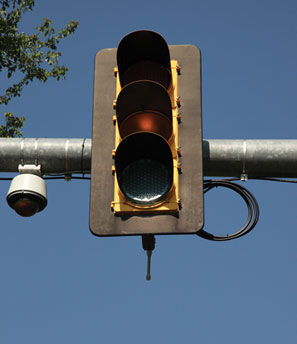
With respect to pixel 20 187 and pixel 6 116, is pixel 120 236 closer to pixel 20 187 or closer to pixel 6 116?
pixel 20 187

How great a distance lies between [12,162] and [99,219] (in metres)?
0.86

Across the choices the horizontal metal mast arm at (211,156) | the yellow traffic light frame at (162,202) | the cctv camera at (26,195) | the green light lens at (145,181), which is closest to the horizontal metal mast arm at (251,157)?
the horizontal metal mast arm at (211,156)

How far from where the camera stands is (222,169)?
461 centimetres

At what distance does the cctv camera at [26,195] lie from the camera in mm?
4730

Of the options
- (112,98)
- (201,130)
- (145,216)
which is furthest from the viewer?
(112,98)

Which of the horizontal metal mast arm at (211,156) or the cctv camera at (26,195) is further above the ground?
the horizontal metal mast arm at (211,156)

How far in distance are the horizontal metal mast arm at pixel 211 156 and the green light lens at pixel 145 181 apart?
1.59ft

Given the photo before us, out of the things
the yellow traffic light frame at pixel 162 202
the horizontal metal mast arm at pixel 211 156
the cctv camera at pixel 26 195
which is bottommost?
the yellow traffic light frame at pixel 162 202

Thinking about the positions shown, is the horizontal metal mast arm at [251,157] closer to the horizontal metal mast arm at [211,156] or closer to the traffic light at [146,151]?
the horizontal metal mast arm at [211,156]

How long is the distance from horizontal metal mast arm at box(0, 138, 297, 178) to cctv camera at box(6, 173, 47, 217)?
95mm

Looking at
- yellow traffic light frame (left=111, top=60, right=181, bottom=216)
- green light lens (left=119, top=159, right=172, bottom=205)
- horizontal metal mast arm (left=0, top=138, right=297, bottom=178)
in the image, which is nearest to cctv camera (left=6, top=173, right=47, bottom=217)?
horizontal metal mast arm (left=0, top=138, right=297, bottom=178)

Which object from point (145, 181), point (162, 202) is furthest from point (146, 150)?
point (162, 202)

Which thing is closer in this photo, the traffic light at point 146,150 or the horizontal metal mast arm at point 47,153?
the traffic light at point 146,150

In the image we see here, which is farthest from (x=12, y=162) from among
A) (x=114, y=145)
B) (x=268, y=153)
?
(x=268, y=153)
